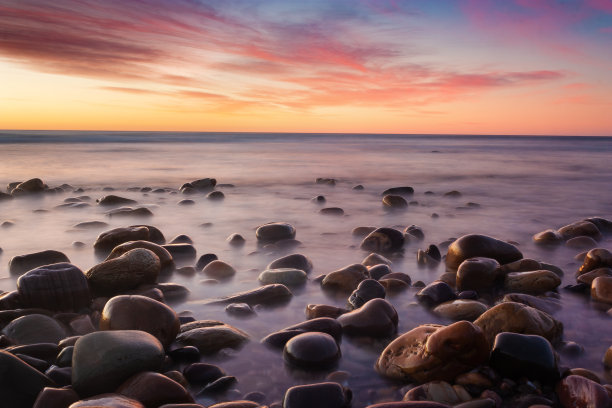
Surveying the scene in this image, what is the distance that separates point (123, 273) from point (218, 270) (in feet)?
3.20

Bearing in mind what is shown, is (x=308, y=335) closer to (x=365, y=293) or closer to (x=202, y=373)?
(x=202, y=373)

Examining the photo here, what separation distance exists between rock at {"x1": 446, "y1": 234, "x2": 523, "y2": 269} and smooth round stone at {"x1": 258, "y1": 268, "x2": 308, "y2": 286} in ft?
5.11

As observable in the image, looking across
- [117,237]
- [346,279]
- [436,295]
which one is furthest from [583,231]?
[117,237]

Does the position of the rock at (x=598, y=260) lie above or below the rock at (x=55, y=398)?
above

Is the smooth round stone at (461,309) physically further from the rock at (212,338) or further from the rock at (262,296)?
the rock at (212,338)

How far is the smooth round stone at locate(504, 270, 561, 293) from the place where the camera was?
13.1 ft

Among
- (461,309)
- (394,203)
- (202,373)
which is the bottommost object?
(202,373)

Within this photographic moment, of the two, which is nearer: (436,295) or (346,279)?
(436,295)

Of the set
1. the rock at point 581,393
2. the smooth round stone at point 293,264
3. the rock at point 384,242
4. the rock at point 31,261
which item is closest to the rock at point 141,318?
the smooth round stone at point 293,264

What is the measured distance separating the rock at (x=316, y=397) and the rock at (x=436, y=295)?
162 centimetres

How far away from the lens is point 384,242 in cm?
561

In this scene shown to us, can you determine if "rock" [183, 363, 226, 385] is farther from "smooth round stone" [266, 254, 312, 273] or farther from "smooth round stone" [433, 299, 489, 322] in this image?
"smooth round stone" [266, 254, 312, 273]

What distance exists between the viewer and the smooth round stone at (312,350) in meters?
2.76

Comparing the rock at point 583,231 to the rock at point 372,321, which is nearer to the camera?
the rock at point 372,321
